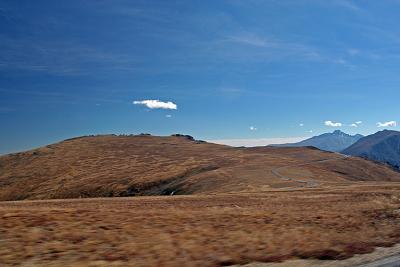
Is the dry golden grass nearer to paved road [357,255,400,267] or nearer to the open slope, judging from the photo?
paved road [357,255,400,267]

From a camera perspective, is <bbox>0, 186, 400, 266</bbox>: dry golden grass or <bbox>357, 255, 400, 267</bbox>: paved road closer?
<bbox>0, 186, 400, 266</bbox>: dry golden grass

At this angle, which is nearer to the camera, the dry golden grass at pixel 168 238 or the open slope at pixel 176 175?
the dry golden grass at pixel 168 238

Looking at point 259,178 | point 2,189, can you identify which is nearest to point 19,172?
point 2,189

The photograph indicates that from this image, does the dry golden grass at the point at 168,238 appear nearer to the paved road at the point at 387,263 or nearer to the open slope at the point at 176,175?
the paved road at the point at 387,263

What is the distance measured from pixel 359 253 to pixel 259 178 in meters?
85.7

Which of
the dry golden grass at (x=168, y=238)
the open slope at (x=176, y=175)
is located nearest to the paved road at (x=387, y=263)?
the dry golden grass at (x=168, y=238)

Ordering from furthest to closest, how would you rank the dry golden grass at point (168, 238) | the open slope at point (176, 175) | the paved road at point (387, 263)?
the open slope at point (176, 175) → the paved road at point (387, 263) → the dry golden grass at point (168, 238)

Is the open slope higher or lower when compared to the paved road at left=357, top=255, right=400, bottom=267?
higher

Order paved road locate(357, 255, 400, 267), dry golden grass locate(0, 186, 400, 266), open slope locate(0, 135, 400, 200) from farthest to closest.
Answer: open slope locate(0, 135, 400, 200)
paved road locate(357, 255, 400, 267)
dry golden grass locate(0, 186, 400, 266)

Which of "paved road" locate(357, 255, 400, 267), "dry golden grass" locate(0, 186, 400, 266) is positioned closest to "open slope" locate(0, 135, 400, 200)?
"dry golden grass" locate(0, 186, 400, 266)

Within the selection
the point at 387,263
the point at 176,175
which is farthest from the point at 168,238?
the point at 176,175

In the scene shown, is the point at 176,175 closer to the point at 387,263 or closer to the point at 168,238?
the point at 168,238

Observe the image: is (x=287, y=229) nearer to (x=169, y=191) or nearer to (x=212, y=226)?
(x=212, y=226)

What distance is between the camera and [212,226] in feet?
72.1
